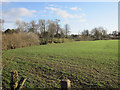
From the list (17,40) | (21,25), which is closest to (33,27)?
(21,25)

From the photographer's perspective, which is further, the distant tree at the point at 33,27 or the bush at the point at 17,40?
the distant tree at the point at 33,27

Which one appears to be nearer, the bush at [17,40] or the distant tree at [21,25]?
the bush at [17,40]

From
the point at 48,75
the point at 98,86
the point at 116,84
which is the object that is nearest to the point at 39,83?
the point at 48,75

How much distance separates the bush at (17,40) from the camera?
23.7 metres

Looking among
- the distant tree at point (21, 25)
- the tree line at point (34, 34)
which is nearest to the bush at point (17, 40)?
the tree line at point (34, 34)

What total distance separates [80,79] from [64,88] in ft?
12.3

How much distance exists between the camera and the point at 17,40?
26.2 meters

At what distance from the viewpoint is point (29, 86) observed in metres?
5.61

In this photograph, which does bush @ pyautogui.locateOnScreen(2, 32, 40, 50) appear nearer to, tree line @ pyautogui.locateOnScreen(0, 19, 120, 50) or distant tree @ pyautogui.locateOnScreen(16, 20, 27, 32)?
tree line @ pyautogui.locateOnScreen(0, 19, 120, 50)

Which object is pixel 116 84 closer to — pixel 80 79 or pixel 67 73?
pixel 80 79

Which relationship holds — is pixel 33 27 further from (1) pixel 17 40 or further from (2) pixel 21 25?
(1) pixel 17 40

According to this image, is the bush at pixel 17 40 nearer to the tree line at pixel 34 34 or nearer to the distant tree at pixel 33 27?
the tree line at pixel 34 34

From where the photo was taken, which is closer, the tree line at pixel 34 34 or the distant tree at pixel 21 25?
the tree line at pixel 34 34

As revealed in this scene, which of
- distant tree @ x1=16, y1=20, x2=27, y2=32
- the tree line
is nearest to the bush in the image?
the tree line
